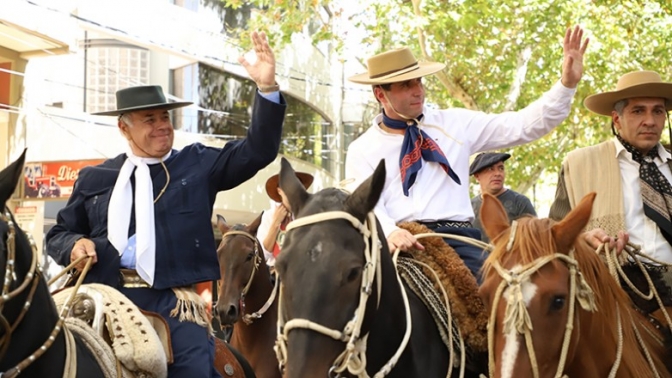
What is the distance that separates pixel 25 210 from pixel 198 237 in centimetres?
1049

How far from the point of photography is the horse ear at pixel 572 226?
462 centimetres

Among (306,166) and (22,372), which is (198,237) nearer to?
(22,372)

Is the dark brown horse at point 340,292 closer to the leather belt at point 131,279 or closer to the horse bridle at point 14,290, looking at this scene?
the horse bridle at point 14,290

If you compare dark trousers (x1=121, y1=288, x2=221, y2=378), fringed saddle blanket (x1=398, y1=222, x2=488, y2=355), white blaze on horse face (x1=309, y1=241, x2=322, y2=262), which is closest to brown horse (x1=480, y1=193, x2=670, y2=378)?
fringed saddle blanket (x1=398, y1=222, x2=488, y2=355)

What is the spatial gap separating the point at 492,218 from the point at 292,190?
108cm

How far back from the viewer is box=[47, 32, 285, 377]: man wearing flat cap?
5.72 m

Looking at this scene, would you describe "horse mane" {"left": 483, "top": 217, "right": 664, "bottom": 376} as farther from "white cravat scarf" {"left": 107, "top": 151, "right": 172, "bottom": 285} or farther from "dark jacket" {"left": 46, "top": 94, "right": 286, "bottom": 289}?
"white cravat scarf" {"left": 107, "top": 151, "right": 172, "bottom": 285}

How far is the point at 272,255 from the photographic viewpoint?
426 inches

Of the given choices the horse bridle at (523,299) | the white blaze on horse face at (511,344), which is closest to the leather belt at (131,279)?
the horse bridle at (523,299)

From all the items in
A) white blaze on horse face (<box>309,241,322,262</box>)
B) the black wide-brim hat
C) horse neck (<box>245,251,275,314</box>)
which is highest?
the black wide-brim hat

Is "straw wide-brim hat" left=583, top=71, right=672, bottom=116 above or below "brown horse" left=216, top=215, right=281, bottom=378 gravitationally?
above

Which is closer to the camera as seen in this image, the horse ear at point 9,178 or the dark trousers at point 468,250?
the horse ear at point 9,178

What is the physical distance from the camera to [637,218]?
633cm

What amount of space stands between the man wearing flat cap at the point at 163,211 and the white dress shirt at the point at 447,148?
0.69 m
